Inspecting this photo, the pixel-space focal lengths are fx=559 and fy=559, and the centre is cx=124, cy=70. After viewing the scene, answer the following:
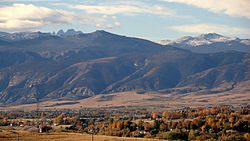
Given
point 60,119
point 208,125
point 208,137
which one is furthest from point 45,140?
point 60,119

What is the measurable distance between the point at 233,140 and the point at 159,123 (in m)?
32.1

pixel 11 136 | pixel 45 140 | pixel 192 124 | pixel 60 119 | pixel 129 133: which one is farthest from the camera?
pixel 60 119

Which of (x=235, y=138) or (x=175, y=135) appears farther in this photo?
(x=175, y=135)

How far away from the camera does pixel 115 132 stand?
108750 millimetres

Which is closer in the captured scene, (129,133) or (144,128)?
(129,133)

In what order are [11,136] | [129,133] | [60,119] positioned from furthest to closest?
[60,119], [129,133], [11,136]

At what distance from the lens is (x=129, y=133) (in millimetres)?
107062

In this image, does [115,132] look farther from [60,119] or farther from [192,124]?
[60,119]

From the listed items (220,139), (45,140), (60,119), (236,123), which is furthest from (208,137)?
(60,119)

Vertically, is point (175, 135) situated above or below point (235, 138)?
above

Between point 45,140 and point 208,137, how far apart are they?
27595mm

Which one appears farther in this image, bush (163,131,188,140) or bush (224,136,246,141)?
bush (163,131,188,140)

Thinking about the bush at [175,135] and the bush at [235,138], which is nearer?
the bush at [235,138]

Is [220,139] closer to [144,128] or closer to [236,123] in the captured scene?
[236,123]
